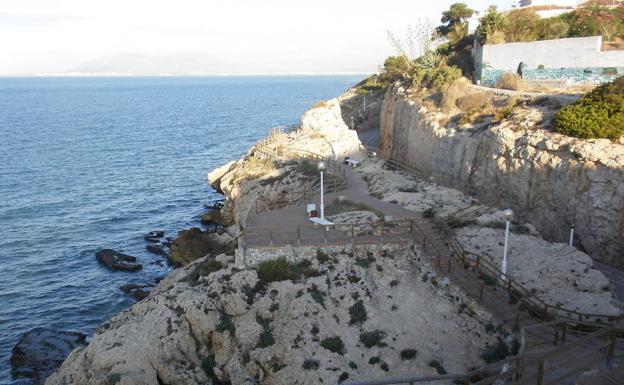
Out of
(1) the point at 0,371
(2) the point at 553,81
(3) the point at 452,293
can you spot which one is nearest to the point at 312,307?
(3) the point at 452,293

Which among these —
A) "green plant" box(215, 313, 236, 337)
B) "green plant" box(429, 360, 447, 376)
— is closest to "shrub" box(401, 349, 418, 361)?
"green plant" box(429, 360, 447, 376)

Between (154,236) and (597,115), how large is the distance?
114 feet

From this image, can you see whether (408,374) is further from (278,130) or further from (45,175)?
(45,175)

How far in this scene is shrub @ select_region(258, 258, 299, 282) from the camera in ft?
70.3

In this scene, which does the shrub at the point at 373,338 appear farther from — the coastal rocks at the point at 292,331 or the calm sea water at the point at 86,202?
the calm sea water at the point at 86,202

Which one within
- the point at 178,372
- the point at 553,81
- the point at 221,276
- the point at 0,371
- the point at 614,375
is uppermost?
the point at 553,81

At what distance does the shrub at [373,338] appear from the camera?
62.6 feet

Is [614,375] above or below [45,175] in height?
above

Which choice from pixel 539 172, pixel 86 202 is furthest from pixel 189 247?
pixel 539 172

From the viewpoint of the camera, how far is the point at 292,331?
64.7ft

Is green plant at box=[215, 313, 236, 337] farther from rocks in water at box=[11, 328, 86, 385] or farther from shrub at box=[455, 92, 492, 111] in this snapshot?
shrub at box=[455, 92, 492, 111]

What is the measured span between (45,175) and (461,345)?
5863cm

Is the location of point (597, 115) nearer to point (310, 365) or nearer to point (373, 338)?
point (373, 338)

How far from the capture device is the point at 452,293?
66.0 feet
